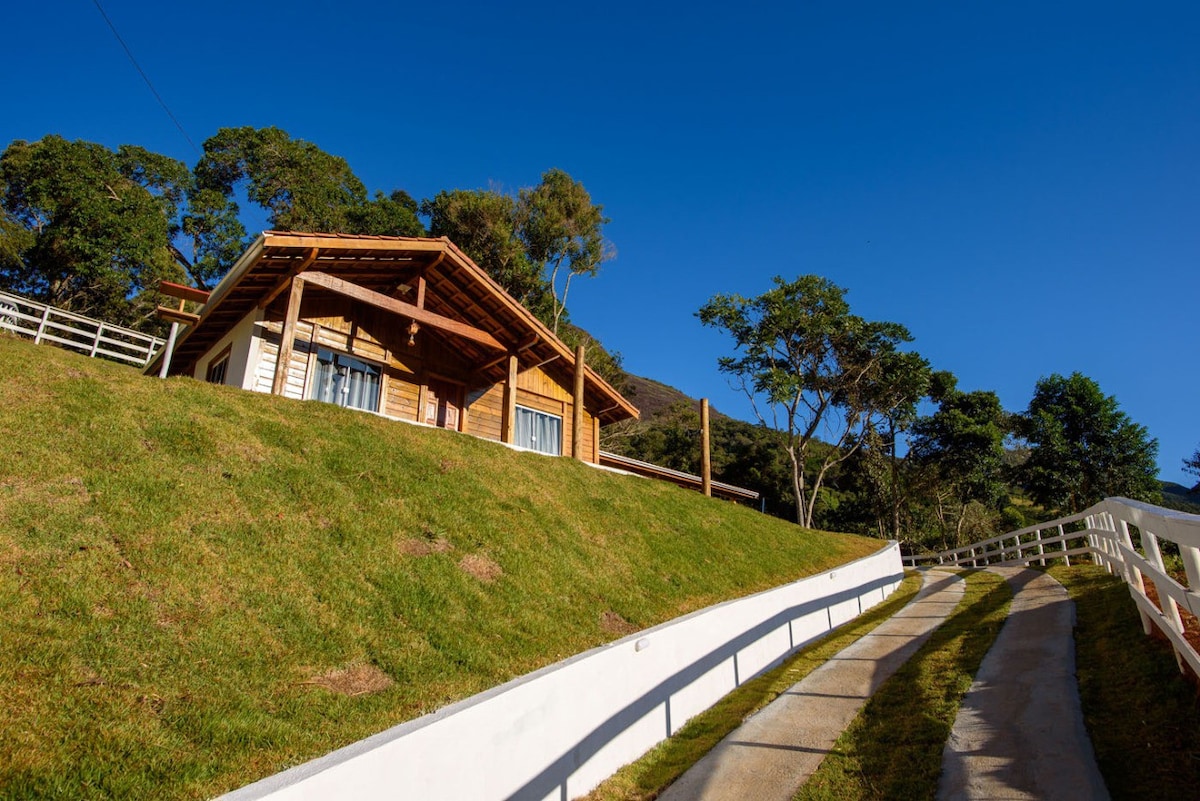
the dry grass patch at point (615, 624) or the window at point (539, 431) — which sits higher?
the window at point (539, 431)

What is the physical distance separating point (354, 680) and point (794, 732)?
13.2 feet

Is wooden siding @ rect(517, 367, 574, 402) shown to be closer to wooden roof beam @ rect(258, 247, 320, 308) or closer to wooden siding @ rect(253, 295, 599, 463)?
wooden siding @ rect(253, 295, 599, 463)

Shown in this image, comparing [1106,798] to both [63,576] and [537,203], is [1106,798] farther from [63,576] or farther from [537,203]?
[537,203]

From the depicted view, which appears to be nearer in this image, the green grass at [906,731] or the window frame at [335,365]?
the green grass at [906,731]

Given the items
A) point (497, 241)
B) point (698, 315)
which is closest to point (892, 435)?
point (698, 315)

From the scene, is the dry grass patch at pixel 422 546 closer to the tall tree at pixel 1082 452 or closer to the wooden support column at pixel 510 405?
the wooden support column at pixel 510 405

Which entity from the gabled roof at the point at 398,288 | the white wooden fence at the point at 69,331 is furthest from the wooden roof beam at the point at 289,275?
the white wooden fence at the point at 69,331

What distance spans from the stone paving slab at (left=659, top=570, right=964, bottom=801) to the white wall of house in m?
12.6

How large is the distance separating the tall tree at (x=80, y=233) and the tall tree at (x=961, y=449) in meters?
44.1

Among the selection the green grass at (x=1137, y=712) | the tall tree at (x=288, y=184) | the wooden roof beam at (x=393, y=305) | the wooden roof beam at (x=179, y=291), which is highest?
the tall tree at (x=288, y=184)

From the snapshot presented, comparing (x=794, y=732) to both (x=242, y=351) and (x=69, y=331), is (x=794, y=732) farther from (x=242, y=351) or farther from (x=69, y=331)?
(x=69, y=331)

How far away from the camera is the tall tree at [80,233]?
1270 inches

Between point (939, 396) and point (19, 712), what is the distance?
43.2 m

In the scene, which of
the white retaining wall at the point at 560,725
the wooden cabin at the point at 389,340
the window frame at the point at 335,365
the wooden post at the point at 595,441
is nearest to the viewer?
the white retaining wall at the point at 560,725
